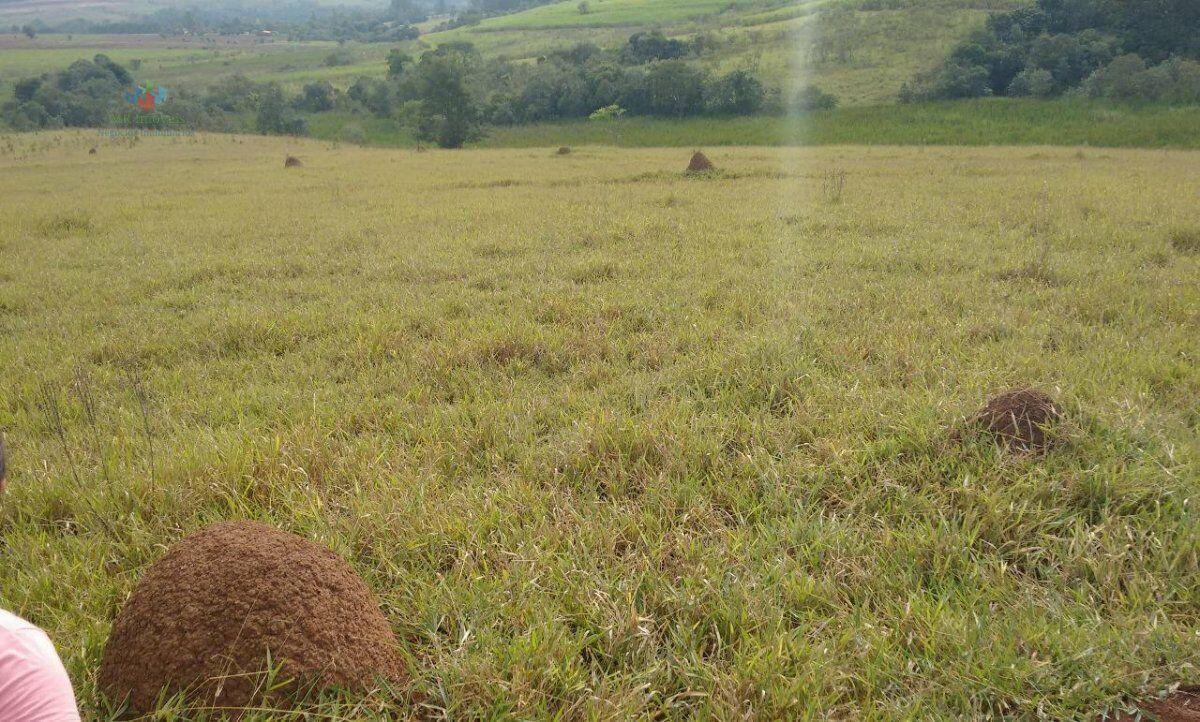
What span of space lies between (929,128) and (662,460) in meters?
36.8

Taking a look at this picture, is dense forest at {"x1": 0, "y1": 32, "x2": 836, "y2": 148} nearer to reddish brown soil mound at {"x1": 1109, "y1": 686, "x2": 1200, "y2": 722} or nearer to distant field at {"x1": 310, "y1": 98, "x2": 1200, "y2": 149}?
distant field at {"x1": 310, "y1": 98, "x2": 1200, "y2": 149}

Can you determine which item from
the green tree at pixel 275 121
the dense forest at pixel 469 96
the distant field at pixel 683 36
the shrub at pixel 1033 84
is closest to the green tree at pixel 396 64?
the distant field at pixel 683 36

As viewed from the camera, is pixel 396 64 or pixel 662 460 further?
pixel 396 64

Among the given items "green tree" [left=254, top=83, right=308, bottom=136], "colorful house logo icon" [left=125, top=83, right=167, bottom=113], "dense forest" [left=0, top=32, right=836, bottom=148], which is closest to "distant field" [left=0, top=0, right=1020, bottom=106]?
"dense forest" [left=0, top=32, right=836, bottom=148]

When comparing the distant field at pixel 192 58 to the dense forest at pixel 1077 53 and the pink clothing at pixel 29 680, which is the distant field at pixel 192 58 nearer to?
the dense forest at pixel 1077 53

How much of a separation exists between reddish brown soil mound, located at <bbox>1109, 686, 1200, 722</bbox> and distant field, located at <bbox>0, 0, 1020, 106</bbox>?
4714cm

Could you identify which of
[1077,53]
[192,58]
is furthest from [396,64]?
[1077,53]

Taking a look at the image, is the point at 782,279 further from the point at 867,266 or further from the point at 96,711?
the point at 96,711

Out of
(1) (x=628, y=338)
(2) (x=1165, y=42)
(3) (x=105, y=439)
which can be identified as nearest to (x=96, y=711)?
(3) (x=105, y=439)

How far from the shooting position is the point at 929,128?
111ft

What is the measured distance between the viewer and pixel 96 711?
1867 millimetres

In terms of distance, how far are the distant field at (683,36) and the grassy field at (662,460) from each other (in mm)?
43139

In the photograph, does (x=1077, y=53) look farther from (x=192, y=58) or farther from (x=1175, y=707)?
(x=192, y=58)

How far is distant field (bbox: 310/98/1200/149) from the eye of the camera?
92.3 feet
